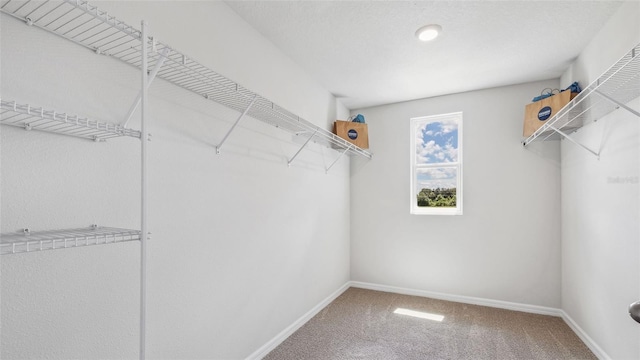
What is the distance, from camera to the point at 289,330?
248cm

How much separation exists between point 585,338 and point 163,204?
3220 millimetres

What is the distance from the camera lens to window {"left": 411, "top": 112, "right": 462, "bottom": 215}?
135 inches

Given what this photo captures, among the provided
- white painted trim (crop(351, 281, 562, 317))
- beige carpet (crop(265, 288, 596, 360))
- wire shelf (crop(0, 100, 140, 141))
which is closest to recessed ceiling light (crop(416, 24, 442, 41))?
wire shelf (crop(0, 100, 140, 141))

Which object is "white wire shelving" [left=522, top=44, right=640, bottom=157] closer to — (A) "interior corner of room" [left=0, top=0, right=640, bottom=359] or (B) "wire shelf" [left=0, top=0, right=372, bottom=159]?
(A) "interior corner of room" [left=0, top=0, right=640, bottom=359]

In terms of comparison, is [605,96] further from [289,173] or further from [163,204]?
[163,204]

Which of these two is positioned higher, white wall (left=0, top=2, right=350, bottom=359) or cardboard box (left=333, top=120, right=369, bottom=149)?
cardboard box (left=333, top=120, right=369, bottom=149)

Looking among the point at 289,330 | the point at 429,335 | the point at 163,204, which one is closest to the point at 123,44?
the point at 163,204

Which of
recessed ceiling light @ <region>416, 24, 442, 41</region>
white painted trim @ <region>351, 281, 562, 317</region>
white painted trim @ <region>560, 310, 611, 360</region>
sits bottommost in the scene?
white painted trim @ <region>351, 281, 562, 317</region>

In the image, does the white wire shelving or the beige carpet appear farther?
the beige carpet

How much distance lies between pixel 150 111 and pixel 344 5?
1.31m

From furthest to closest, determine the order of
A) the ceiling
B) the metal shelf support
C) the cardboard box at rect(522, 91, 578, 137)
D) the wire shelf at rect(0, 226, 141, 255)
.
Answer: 1. the cardboard box at rect(522, 91, 578, 137)
2. the ceiling
3. the metal shelf support
4. the wire shelf at rect(0, 226, 141, 255)

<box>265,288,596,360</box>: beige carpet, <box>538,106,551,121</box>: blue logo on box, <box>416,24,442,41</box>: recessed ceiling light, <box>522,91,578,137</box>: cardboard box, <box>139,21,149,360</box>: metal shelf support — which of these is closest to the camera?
<box>139,21,149,360</box>: metal shelf support

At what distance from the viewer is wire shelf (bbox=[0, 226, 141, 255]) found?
710 mm

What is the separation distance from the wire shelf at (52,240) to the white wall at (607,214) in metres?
2.60
